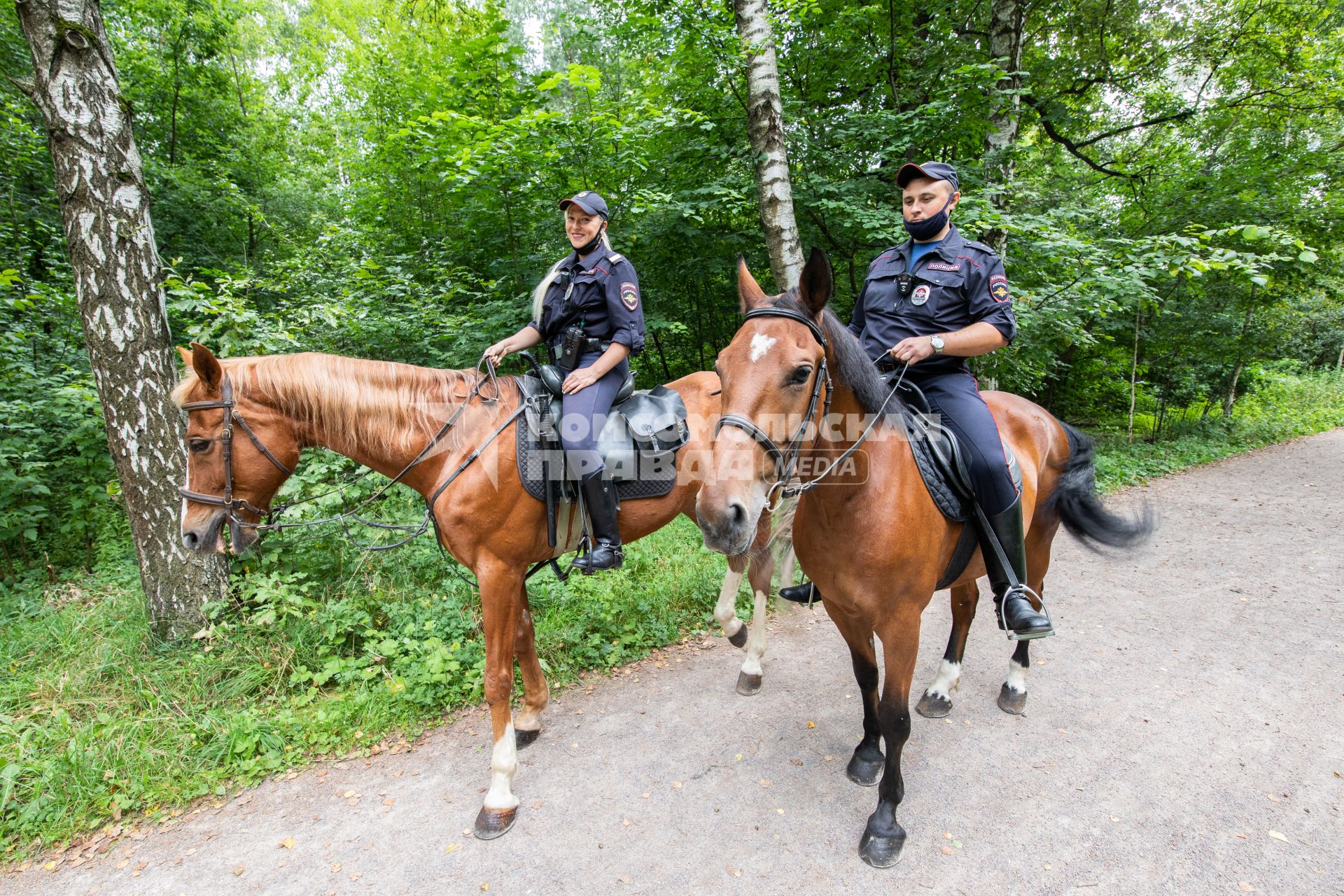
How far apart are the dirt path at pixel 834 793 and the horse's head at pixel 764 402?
1.77 metres

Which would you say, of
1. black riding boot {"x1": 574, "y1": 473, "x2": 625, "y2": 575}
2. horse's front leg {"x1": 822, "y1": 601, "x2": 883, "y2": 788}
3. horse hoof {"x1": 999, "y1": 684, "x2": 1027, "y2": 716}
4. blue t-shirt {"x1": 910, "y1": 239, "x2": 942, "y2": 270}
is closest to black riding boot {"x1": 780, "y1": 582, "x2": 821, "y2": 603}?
horse's front leg {"x1": 822, "y1": 601, "x2": 883, "y2": 788}

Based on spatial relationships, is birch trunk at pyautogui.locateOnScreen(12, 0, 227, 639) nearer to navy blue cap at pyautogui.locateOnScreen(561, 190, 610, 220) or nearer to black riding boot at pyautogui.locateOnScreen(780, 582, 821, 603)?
navy blue cap at pyautogui.locateOnScreen(561, 190, 610, 220)

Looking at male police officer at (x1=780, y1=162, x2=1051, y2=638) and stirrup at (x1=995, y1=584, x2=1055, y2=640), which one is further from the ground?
male police officer at (x1=780, y1=162, x2=1051, y2=638)

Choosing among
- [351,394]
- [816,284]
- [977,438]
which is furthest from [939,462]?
[351,394]

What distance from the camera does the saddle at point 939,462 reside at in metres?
2.51

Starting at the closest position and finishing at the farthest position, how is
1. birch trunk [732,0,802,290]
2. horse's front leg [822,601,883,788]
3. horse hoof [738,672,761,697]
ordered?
horse's front leg [822,601,883,788]
horse hoof [738,672,761,697]
birch trunk [732,0,802,290]

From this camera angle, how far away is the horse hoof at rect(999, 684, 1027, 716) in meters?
3.42

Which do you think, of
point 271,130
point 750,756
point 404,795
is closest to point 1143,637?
point 750,756

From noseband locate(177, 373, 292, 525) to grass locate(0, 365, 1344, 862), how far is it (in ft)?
4.96

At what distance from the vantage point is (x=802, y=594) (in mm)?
3105

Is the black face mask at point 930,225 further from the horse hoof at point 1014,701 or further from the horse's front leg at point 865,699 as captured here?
the horse hoof at point 1014,701

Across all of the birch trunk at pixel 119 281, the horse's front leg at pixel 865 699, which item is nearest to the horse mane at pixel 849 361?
the horse's front leg at pixel 865 699

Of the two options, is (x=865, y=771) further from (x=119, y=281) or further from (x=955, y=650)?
(x=119, y=281)

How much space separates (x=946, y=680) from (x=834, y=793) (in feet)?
3.89
